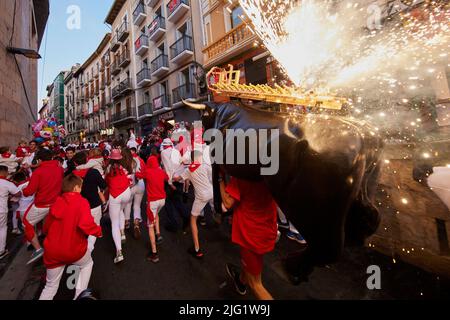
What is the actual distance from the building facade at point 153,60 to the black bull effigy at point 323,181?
10215mm

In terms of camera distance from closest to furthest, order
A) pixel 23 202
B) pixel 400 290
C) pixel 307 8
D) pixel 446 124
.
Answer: pixel 400 290, pixel 307 8, pixel 446 124, pixel 23 202

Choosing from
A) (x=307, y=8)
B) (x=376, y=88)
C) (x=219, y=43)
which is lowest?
(x=376, y=88)

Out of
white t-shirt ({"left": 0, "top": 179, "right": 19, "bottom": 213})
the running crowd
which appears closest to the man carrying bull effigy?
the running crowd

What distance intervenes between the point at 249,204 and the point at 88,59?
41.4 meters

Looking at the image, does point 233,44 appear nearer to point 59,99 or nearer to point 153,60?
point 153,60

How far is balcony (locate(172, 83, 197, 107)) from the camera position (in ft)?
49.2

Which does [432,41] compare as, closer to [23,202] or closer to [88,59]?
[23,202]

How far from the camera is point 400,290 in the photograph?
Answer: 97.7 inches

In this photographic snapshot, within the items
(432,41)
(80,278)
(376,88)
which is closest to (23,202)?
(80,278)

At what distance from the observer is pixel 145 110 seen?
67.2 ft

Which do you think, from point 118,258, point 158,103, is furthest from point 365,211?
point 158,103

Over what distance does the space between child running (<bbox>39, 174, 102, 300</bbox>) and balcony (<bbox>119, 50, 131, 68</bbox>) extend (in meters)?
24.1

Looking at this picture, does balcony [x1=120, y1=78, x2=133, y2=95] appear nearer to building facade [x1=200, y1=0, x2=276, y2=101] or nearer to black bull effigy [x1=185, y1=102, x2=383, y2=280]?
building facade [x1=200, y1=0, x2=276, y2=101]

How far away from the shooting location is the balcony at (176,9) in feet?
47.2
